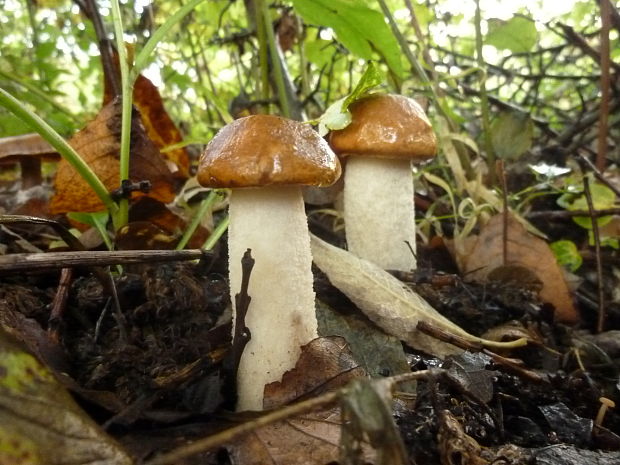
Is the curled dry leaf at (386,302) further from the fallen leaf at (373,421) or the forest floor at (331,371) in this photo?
the fallen leaf at (373,421)

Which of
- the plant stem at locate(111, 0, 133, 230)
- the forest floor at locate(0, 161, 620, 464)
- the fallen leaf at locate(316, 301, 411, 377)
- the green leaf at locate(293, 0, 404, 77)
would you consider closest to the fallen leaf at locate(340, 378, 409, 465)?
the forest floor at locate(0, 161, 620, 464)

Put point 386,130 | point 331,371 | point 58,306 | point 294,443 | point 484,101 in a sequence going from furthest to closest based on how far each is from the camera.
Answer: point 484,101 < point 386,130 < point 58,306 < point 331,371 < point 294,443

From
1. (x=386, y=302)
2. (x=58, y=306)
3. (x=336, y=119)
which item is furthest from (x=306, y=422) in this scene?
(x=336, y=119)

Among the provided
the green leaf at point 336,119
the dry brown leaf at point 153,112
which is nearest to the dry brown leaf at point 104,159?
the dry brown leaf at point 153,112

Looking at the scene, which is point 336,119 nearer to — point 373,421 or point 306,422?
point 306,422

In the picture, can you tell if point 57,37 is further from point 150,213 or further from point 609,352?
point 609,352
